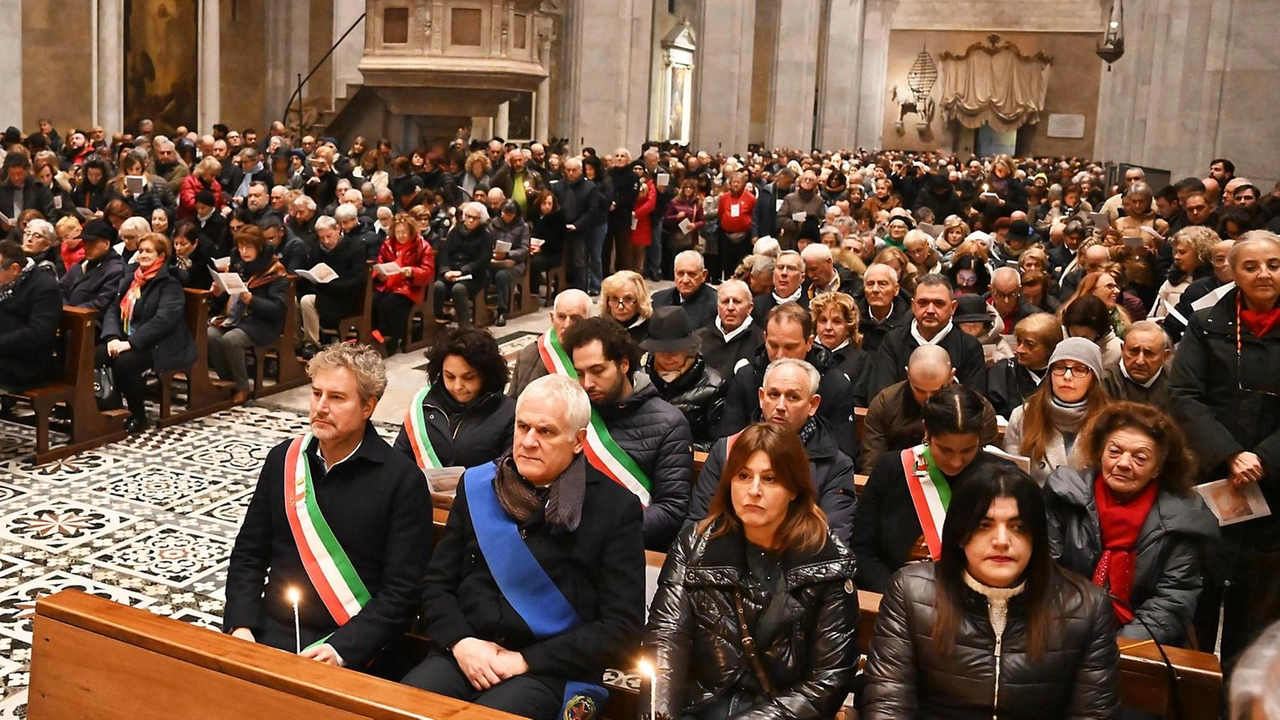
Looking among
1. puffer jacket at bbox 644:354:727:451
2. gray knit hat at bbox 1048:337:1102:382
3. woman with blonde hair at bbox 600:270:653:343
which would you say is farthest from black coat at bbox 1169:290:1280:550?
woman with blonde hair at bbox 600:270:653:343

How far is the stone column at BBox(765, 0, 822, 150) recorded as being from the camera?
3794cm

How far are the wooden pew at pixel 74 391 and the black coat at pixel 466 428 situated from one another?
12.8 feet

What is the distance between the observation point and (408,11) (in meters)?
18.1

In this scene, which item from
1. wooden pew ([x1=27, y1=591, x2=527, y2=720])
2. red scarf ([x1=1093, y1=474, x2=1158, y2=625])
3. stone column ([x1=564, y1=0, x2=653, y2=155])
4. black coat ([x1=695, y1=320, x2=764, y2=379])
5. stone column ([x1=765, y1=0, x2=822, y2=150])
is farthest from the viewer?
stone column ([x1=765, y1=0, x2=822, y2=150])

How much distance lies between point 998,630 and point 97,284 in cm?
793

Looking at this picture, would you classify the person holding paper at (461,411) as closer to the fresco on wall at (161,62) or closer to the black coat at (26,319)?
the black coat at (26,319)

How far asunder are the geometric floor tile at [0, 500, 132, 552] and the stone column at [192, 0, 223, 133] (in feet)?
58.5

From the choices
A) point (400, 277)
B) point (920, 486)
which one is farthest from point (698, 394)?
point (400, 277)

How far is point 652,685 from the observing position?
365 centimetres

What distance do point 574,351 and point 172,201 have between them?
1032cm

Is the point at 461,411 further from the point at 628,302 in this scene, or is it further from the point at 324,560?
the point at 628,302

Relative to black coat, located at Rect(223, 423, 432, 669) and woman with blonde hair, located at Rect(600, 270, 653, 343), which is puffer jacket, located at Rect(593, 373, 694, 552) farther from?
woman with blonde hair, located at Rect(600, 270, 653, 343)

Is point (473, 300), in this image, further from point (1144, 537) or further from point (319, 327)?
point (1144, 537)

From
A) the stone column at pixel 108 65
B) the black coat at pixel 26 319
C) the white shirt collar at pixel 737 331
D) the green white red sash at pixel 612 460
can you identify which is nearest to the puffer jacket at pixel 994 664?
the green white red sash at pixel 612 460
